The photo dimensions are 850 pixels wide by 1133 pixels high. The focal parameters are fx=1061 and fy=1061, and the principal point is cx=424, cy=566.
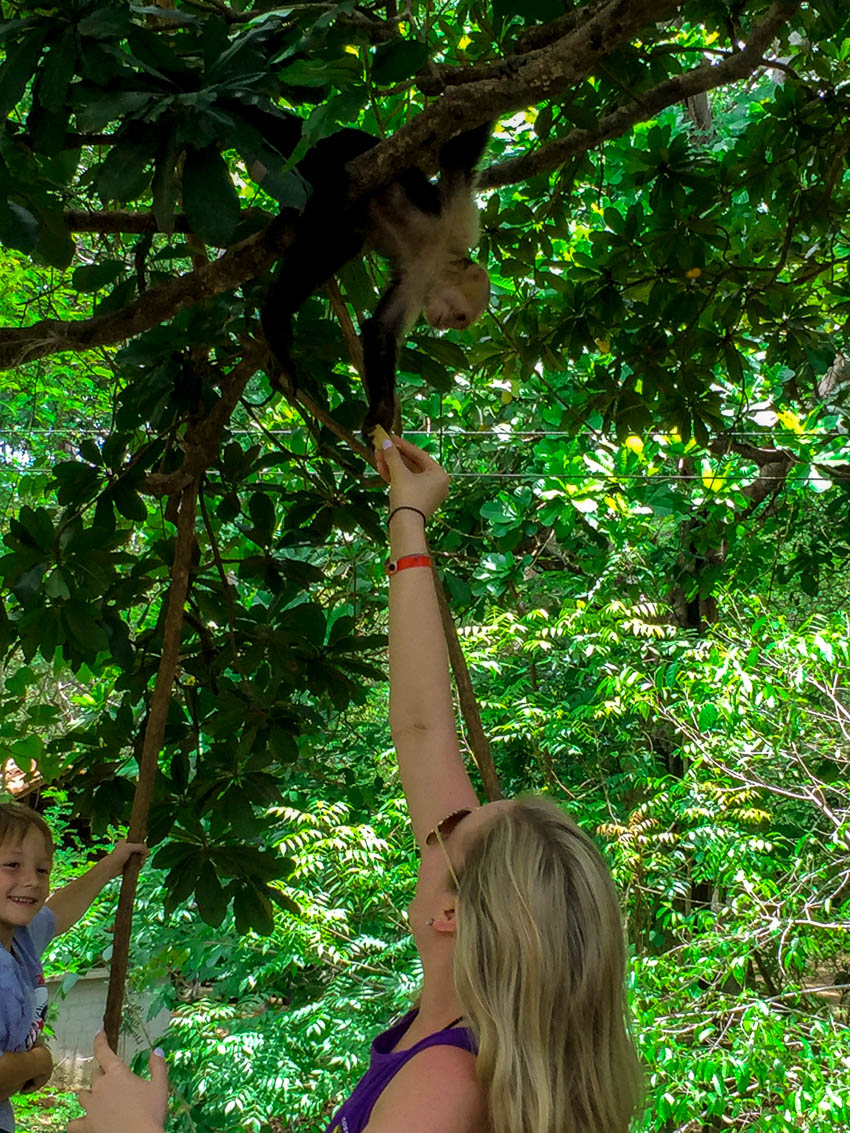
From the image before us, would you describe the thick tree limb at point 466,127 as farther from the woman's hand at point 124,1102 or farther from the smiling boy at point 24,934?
the woman's hand at point 124,1102

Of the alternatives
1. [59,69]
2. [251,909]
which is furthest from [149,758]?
[59,69]

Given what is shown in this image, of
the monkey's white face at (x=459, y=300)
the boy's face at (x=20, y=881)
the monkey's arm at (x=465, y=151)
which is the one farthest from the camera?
the monkey's white face at (x=459, y=300)

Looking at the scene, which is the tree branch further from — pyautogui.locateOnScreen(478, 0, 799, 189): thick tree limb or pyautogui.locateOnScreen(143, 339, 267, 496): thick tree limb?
pyautogui.locateOnScreen(478, 0, 799, 189): thick tree limb

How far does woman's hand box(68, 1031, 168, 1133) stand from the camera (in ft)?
2.82

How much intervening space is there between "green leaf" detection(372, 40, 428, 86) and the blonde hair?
808 mm

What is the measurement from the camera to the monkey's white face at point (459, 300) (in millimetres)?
2672

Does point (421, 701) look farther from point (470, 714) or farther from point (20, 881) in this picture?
point (20, 881)

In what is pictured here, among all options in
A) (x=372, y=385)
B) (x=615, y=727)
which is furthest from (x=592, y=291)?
(x=615, y=727)

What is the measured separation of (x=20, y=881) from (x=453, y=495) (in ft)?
6.99

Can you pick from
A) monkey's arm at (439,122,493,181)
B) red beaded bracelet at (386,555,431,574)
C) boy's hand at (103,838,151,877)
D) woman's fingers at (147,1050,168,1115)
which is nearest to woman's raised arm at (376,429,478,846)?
red beaded bracelet at (386,555,431,574)

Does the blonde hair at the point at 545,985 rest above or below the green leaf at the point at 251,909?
below

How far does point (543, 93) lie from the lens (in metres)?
1.22

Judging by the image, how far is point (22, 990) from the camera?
1.66m

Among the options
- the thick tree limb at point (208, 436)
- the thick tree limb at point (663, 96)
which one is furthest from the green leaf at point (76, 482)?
the thick tree limb at point (663, 96)
